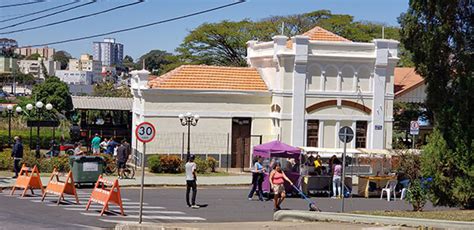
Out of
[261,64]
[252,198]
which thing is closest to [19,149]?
[252,198]

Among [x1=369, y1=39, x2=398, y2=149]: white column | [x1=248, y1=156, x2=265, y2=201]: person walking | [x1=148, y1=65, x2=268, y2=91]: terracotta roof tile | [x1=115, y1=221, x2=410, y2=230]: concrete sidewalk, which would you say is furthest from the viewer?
[x1=369, y1=39, x2=398, y2=149]: white column

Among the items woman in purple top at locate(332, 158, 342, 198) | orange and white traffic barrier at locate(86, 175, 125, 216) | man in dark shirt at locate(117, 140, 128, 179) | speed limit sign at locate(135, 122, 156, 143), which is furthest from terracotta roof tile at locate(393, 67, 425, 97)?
speed limit sign at locate(135, 122, 156, 143)

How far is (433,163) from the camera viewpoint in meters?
20.8

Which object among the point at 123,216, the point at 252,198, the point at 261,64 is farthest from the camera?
the point at 261,64

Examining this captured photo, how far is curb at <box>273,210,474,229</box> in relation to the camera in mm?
15992

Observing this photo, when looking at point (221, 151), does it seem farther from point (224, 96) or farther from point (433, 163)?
point (433, 163)

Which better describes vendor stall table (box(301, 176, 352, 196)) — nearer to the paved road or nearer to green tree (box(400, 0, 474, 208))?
the paved road

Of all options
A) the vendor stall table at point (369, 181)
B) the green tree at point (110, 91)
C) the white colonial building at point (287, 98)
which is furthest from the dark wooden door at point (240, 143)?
the green tree at point (110, 91)

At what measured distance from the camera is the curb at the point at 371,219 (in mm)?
15992

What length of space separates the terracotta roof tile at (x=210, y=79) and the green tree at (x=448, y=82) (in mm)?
22467

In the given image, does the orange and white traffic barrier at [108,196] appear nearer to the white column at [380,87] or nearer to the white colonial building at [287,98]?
the white colonial building at [287,98]

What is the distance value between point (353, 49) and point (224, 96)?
731cm

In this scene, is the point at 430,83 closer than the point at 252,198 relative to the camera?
Yes

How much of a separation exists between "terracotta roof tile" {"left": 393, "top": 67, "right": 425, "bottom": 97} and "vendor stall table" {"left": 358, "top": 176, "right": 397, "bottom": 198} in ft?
59.2
